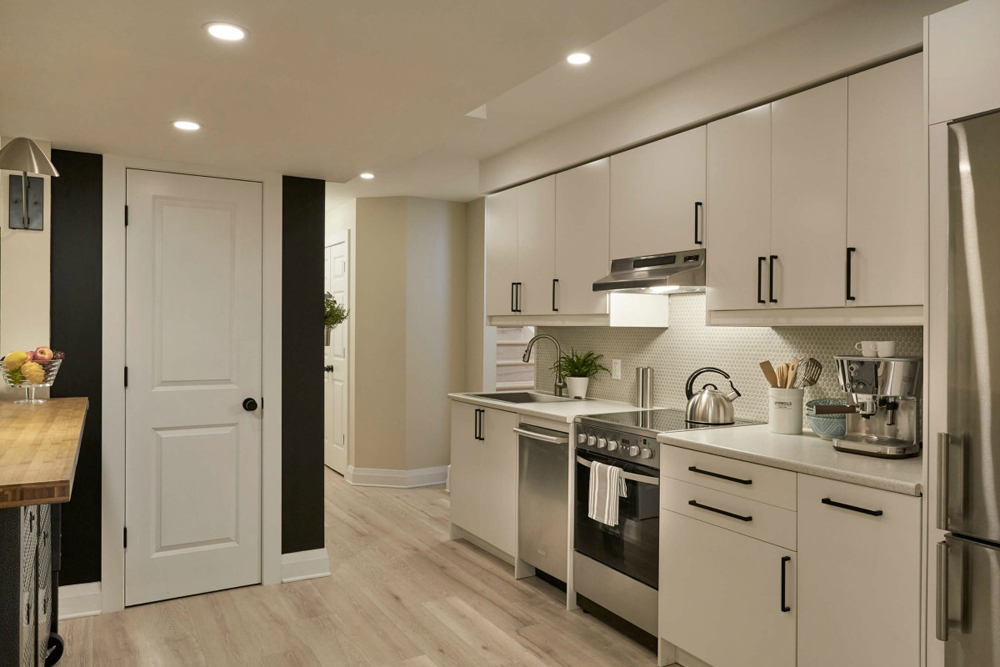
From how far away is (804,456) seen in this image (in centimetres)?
233

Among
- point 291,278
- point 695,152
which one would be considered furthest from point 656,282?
point 291,278

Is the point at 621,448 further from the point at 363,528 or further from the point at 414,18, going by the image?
the point at 363,528

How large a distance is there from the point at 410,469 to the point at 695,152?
12.6ft

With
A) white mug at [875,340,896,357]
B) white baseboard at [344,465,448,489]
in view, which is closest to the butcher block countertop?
white mug at [875,340,896,357]

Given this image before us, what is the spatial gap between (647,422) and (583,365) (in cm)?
118

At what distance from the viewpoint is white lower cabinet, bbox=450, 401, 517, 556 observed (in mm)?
3822

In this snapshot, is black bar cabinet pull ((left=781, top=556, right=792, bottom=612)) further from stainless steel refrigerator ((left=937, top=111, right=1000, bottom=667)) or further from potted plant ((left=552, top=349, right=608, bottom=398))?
potted plant ((left=552, top=349, right=608, bottom=398))

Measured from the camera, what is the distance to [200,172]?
3.49 m

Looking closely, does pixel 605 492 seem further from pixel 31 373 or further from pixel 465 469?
pixel 31 373

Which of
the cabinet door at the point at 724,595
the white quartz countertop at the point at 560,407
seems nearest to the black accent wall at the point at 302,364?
the white quartz countertop at the point at 560,407

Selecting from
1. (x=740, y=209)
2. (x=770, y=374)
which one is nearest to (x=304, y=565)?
(x=770, y=374)

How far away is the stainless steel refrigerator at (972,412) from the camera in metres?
1.74

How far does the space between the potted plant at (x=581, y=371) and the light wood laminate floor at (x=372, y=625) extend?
1.12 metres

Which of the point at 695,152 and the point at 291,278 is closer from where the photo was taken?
the point at 695,152
